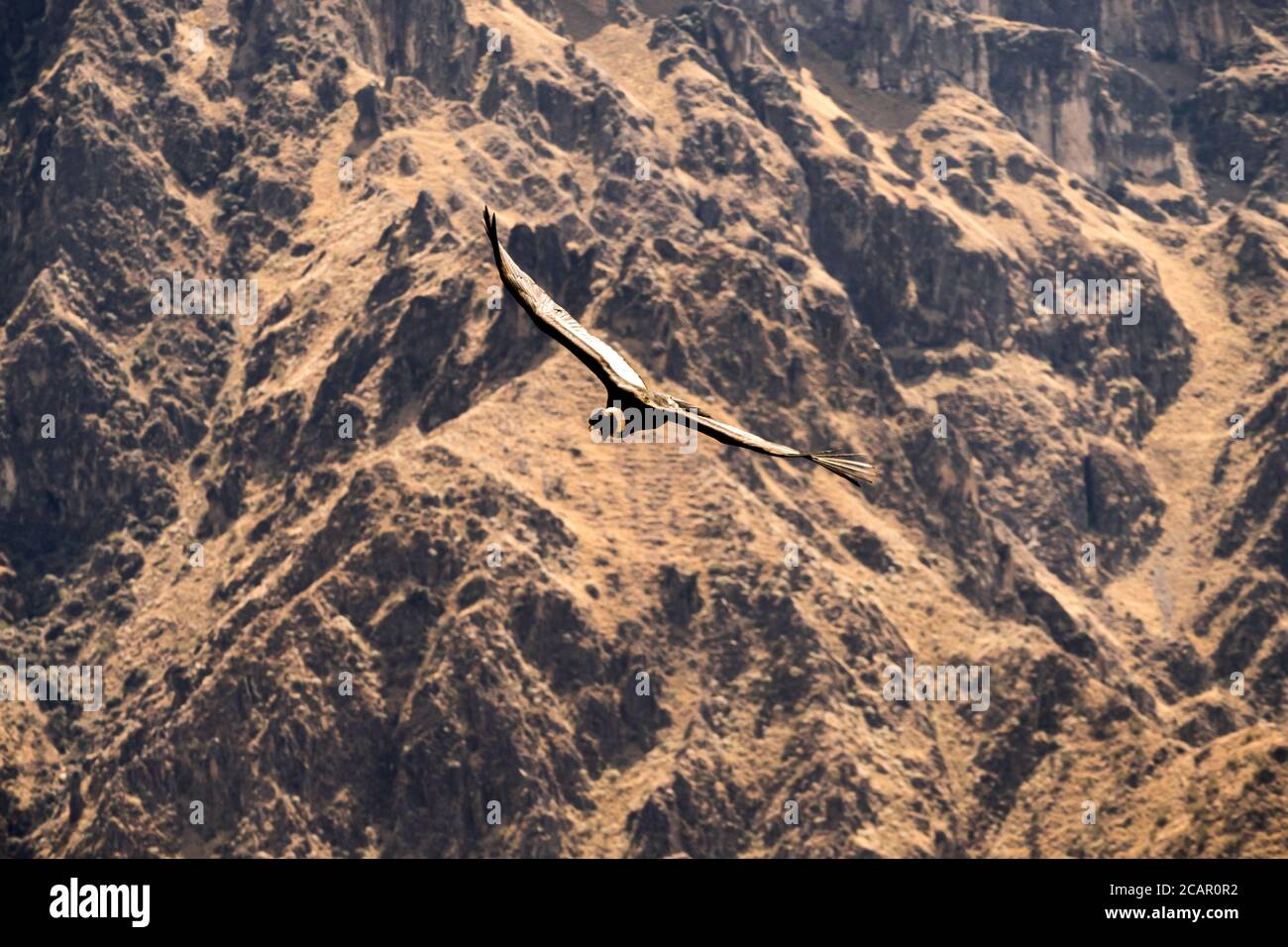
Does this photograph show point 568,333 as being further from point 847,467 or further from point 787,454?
point 847,467

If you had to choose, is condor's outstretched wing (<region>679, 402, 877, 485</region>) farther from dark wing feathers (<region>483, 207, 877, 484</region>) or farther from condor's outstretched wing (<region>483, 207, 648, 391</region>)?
condor's outstretched wing (<region>483, 207, 648, 391</region>)

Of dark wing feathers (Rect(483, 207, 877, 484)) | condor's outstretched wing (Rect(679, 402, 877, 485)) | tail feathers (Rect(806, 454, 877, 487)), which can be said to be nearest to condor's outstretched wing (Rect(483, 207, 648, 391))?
dark wing feathers (Rect(483, 207, 877, 484))

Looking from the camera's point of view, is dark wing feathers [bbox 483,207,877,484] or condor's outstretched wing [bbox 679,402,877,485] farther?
dark wing feathers [bbox 483,207,877,484]
